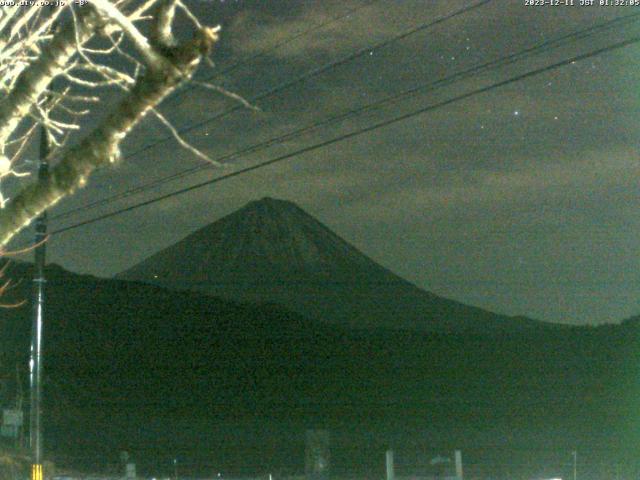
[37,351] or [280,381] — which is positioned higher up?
[280,381]

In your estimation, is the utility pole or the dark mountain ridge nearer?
the utility pole

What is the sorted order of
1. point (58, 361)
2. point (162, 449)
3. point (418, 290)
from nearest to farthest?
1. point (162, 449)
2. point (58, 361)
3. point (418, 290)

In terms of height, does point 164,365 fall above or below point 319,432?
above

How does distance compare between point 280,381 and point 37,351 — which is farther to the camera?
point 280,381

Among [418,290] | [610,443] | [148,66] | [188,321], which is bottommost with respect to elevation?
[610,443]

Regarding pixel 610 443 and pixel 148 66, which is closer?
pixel 148 66

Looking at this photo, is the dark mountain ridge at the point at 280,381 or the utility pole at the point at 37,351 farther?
the dark mountain ridge at the point at 280,381

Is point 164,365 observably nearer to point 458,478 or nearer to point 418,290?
point 458,478

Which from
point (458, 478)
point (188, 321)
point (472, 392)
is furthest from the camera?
point (188, 321)

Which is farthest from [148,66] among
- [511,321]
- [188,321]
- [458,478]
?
[511,321]

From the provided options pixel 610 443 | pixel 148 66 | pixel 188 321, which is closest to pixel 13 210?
pixel 148 66
